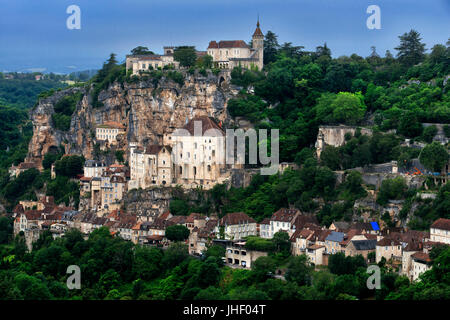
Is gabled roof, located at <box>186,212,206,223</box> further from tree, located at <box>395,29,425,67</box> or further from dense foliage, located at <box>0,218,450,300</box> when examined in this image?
tree, located at <box>395,29,425,67</box>

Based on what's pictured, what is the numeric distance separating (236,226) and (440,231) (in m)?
14.4

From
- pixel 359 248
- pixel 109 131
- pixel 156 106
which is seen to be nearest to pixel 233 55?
pixel 156 106

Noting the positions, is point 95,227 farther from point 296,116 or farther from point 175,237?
point 296,116

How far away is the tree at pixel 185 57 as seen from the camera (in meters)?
74.2

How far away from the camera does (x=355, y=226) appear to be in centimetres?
5356

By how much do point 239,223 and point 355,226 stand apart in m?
8.40

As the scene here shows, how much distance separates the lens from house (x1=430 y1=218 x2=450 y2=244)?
48719 millimetres

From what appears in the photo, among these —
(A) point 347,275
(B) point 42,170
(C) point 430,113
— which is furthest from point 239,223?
(B) point 42,170

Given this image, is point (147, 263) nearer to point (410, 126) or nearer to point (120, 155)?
point (120, 155)

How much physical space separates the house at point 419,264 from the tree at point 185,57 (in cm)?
3274

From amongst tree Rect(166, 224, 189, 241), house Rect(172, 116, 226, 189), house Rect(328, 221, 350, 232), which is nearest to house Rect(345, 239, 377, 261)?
house Rect(328, 221, 350, 232)

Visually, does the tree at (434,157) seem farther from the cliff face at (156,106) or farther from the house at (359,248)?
the cliff face at (156,106)

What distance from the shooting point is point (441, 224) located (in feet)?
161

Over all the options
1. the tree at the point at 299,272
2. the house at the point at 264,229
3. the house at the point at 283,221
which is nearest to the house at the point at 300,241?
the house at the point at 283,221
